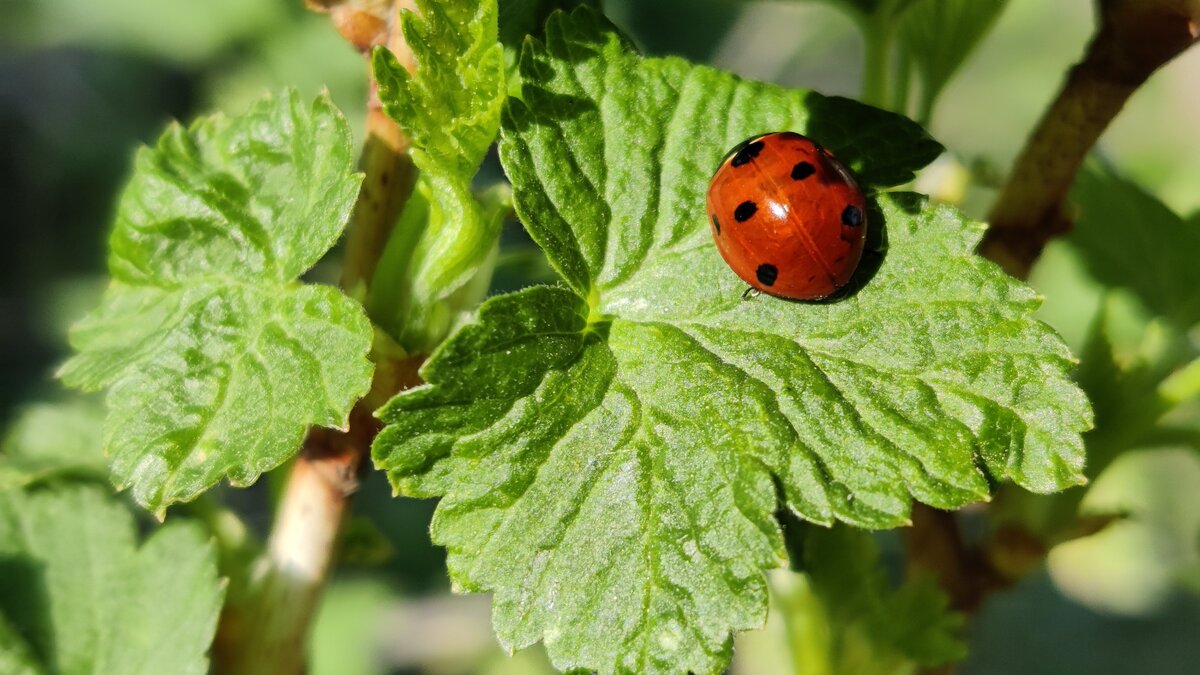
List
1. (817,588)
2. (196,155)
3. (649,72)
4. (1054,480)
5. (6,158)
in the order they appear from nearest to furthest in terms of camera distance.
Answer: (1054,480), (649,72), (196,155), (817,588), (6,158)

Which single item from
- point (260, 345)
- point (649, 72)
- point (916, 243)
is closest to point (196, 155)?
point (260, 345)

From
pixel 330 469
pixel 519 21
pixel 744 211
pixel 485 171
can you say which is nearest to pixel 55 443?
pixel 330 469

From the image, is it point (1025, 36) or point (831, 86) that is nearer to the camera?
point (1025, 36)

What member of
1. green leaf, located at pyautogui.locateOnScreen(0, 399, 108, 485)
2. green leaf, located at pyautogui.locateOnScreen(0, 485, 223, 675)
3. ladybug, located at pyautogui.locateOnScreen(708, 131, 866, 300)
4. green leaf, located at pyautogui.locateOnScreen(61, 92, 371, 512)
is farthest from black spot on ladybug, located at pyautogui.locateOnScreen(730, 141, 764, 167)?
green leaf, located at pyautogui.locateOnScreen(0, 399, 108, 485)

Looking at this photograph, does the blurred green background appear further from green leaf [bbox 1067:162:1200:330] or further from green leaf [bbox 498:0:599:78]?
green leaf [bbox 498:0:599:78]

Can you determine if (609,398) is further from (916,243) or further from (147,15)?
(147,15)

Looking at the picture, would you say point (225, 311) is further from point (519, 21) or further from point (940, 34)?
point (940, 34)
